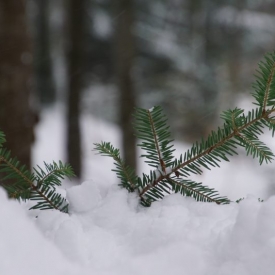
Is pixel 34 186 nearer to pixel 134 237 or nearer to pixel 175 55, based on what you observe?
pixel 134 237

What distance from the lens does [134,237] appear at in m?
0.74

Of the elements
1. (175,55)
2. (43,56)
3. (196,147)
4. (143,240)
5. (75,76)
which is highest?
(175,55)

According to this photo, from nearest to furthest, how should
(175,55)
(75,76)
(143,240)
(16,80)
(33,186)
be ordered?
1. (143,240)
2. (33,186)
3. (16,80)
4. (75,76)
5. (175,55)

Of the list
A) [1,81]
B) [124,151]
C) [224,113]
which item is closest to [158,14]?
[124,151]

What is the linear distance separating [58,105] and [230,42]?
459cm

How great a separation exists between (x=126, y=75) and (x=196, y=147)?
182 inches

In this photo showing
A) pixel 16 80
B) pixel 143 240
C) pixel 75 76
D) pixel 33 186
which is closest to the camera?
pixel 143 240

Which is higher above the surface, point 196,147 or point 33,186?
point 196,147

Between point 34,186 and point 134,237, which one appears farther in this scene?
point 34,186

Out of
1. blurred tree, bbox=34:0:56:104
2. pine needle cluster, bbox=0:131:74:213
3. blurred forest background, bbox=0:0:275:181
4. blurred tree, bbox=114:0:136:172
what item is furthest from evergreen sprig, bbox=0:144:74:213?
blurred tree, bbox=34:0:56:104

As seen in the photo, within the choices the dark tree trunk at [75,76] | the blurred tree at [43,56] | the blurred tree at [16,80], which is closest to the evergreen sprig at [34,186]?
the blurred tree at [16,80]

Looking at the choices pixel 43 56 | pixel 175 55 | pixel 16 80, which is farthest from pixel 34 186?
pixel 43 56

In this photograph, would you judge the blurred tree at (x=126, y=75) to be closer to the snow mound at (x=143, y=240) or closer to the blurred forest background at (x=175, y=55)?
the blurred forest background at (x=175, y=55)

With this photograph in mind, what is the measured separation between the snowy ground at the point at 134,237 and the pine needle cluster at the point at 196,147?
0.16 feet
